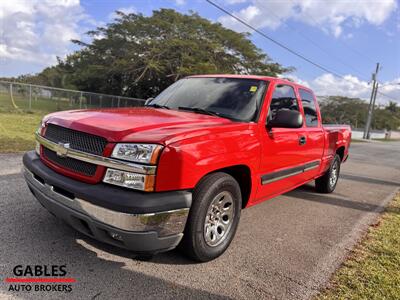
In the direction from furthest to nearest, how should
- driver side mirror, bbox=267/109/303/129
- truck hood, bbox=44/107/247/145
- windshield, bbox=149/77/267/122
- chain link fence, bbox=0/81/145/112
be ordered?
chain link fence, bbox=0/81/145/112 → windshield, bbox=149/77/267/122 → driver side mirror, bbox=267/109/303/129 → truck hood, bbox=44/107/247/145

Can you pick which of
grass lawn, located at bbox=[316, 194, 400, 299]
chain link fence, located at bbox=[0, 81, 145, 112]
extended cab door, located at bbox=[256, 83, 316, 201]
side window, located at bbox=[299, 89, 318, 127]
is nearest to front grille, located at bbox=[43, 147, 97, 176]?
extended cab door, located at bbox=[256, 83, 316, 201]

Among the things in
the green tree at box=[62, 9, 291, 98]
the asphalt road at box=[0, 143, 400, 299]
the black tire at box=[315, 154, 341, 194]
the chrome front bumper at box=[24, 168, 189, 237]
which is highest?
the green tree at box=[62, 9, 291, 98]

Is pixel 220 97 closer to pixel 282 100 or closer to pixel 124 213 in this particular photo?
pixel 282 100

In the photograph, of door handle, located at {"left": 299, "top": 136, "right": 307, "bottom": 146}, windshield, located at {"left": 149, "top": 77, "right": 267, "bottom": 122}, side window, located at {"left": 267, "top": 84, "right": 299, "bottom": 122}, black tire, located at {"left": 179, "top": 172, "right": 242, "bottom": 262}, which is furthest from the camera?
door handle, located at {"left": 299, "top": 136, "right": 307, "bottom": 146}

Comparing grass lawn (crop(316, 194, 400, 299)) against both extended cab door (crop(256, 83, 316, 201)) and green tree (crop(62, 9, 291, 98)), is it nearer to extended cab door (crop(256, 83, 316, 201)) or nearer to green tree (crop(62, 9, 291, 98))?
extended cab door (crop(256, 83, 316, 201))

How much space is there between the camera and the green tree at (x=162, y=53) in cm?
2838

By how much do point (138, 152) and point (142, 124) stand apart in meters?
0.43

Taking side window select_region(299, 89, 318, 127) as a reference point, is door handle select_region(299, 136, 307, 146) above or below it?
below

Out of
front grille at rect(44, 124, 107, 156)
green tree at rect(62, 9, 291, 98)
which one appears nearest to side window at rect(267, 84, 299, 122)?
front grille at rect(44, 124, 107, 156)

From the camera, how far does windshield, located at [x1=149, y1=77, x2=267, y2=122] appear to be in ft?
13.1

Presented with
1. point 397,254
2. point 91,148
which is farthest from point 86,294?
point 397,254

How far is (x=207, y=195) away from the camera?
3.11 m

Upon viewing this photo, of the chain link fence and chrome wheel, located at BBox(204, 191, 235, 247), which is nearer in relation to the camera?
chrome wheel, located at BBox(204, 191, 235, 247)

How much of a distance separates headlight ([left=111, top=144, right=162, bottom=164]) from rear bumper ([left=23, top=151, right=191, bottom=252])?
0.86 ft
